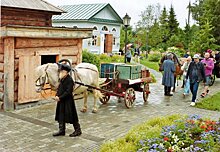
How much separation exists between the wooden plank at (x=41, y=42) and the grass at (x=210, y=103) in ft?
17.5

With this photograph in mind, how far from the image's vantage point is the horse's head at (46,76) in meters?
8.01

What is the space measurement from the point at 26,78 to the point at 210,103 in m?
6.86

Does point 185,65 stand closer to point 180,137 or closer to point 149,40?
point 180,137

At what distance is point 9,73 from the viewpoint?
975cm

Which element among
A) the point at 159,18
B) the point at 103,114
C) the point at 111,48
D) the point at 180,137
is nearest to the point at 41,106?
the point at 103,114

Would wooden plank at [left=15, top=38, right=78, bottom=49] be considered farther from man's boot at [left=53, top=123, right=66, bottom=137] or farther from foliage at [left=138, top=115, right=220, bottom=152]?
foliage at [left=138, top=115, right=220, bottom=152]

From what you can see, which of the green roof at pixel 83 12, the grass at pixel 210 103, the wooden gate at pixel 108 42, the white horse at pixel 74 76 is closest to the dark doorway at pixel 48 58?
the white horse at pixel 74 76

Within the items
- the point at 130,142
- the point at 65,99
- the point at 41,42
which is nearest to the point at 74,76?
the point at 65,99

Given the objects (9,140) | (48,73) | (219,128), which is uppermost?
(48,73)

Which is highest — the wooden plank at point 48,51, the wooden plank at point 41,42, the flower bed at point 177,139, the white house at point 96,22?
the white house at point 96,22

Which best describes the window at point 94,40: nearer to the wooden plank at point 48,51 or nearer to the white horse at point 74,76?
the wooden plank at point 48,51

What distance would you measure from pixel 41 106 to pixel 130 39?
122 ft

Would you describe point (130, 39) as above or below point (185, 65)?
above

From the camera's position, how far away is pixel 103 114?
9.80m
